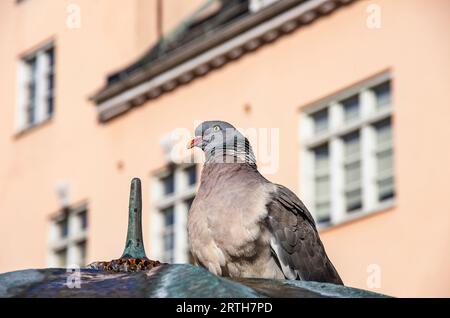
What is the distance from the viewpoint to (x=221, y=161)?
10.7 meters


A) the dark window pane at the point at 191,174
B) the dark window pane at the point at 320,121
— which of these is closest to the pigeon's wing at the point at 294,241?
the dark window pane at the point at 320,121

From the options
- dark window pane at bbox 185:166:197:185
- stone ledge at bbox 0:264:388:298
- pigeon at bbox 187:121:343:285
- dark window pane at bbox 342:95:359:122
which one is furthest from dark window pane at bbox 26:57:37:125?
stone ledge at bbox 0:264:388:298

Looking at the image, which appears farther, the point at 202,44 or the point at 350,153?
the point at 202,44

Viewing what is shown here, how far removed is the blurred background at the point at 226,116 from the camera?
25.0m

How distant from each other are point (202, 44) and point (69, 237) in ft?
21.7

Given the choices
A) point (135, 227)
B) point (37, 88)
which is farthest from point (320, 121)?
point (135, 227)

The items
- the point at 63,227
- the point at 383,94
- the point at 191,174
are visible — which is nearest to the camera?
the point at 383,94

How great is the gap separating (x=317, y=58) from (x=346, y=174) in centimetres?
192

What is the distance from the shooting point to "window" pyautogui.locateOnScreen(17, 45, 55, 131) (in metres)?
36.7

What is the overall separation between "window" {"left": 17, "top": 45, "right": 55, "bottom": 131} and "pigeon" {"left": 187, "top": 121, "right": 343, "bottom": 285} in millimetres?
25512

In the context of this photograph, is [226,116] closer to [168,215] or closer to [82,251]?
[168,215]

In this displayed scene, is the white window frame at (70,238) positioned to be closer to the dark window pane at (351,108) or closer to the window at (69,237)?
the window at (69,237)

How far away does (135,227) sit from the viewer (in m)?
7.20
